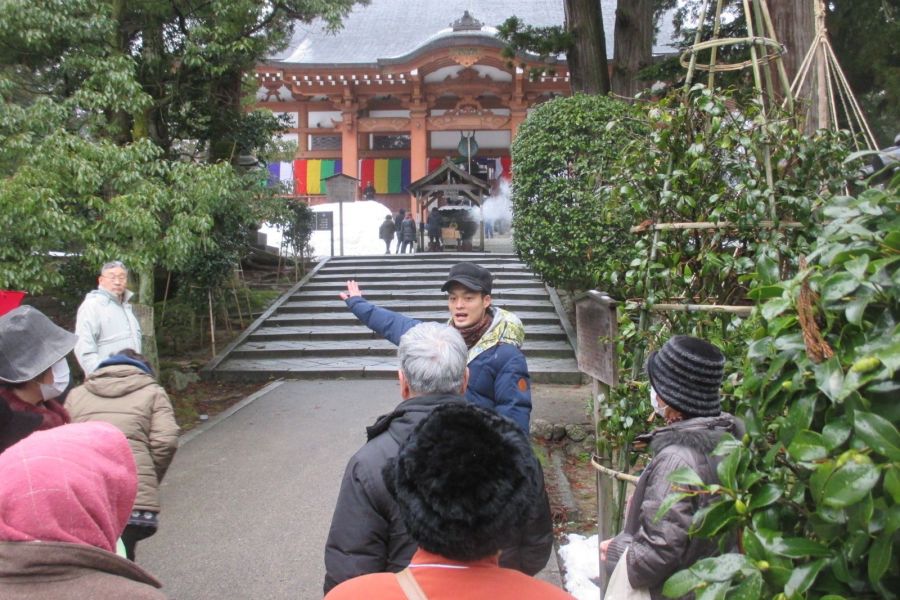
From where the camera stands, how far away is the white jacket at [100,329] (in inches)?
203

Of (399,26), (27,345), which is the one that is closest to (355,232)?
(399,26)

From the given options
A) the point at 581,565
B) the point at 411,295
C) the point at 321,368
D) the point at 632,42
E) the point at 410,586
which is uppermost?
the point at 632,42

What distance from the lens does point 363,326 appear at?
1177cm

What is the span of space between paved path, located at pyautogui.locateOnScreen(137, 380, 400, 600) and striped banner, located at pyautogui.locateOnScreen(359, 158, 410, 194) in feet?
51.9

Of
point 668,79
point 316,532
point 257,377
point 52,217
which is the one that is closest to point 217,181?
point 52,217

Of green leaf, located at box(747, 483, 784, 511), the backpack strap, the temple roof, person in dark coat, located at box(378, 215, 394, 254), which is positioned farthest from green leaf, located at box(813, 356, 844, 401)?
the temple roof

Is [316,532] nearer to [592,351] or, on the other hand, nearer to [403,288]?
[592,351]

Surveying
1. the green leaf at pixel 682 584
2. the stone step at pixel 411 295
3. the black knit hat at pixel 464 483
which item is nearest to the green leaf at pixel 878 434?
the green leaf at pixel 682 584

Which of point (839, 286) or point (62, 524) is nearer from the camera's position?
point (839, 286)

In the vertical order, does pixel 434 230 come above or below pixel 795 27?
below

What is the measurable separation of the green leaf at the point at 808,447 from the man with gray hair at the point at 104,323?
5053mm

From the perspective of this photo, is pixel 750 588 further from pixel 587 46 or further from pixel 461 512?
pixel 587 46

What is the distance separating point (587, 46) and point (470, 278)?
7.25 meters

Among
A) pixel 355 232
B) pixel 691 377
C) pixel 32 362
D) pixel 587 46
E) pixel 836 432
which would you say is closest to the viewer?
pixel 836 432
